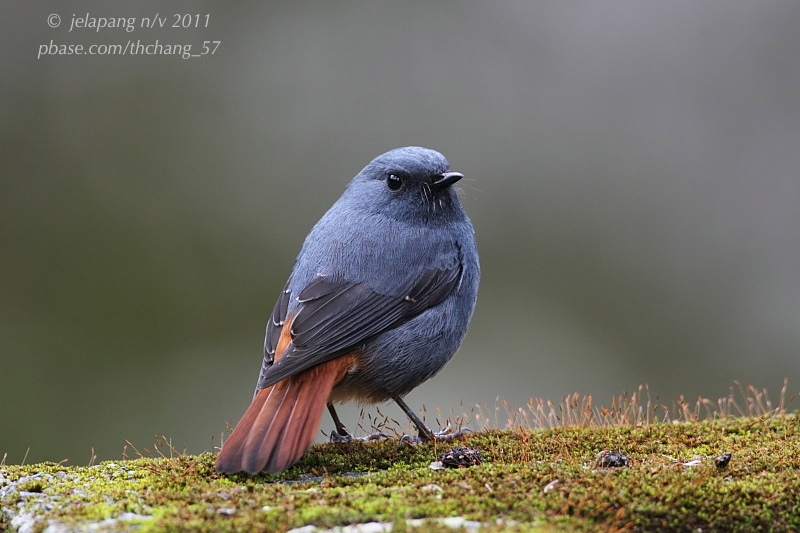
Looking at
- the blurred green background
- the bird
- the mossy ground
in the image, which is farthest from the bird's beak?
the blurred green background

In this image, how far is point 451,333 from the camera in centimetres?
520

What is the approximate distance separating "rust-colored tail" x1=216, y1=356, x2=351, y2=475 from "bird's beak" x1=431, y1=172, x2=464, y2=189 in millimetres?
1551

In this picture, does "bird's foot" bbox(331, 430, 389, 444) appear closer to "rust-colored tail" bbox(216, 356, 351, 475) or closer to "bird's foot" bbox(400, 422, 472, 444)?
"bird's foot" bbox(400, 422, 472, 444)

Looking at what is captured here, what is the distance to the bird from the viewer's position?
4.25 metres

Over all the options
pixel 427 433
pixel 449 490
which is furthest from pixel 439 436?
pixel 449 490

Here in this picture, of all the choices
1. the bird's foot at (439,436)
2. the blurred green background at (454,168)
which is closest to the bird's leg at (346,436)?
the bird's foot at (439,436)

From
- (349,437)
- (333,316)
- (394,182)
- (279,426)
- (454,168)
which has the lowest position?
(349,437)

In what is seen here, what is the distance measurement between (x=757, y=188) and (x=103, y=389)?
7762 mm

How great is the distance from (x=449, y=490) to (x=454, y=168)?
6.83m

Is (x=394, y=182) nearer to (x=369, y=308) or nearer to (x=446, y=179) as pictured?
(x=446, y=179)

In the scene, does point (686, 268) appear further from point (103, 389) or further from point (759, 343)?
point (103, 389)

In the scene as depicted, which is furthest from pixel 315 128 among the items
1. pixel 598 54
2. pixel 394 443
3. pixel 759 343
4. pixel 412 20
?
pixel 394 443

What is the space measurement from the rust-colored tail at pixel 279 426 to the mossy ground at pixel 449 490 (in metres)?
0.10

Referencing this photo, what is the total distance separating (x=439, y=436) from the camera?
479cm
